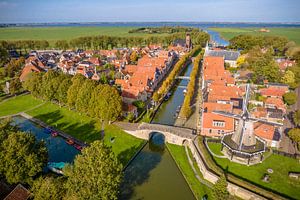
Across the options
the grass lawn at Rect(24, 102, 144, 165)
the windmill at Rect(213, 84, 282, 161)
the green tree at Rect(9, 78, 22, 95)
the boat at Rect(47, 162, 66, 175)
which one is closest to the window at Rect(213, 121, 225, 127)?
the windmill at Rect(213, 84, 282, 161)

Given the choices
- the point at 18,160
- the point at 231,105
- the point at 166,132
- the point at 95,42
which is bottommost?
the point at 166,132

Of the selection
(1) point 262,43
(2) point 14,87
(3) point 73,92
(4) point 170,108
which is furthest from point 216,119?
(1) point 262,43

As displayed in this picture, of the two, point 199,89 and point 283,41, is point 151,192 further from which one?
point 283,41

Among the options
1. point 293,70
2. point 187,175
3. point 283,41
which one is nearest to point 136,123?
point 187,175

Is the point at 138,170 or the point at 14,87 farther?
the point at 14,87

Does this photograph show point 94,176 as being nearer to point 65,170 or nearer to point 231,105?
point 65,170

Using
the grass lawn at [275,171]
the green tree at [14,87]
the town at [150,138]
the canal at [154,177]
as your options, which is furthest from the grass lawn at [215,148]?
the green tree at [14,87]

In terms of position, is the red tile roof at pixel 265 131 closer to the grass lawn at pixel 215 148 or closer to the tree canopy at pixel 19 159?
the grass lawn at pixel 215 148

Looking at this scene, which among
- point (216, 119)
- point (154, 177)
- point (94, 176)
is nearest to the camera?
point (94, 176)
